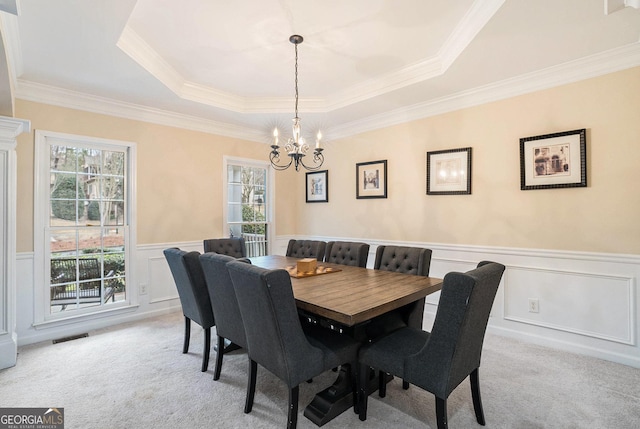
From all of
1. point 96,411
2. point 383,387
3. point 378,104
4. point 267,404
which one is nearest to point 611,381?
point 383,387

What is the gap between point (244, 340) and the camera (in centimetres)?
A: 217

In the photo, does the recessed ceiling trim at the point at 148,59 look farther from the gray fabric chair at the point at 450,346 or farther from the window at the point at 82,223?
the gray fabric chair at the point at 450,346

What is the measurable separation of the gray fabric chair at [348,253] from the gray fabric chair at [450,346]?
4.75ft

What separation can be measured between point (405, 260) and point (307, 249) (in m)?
1.33

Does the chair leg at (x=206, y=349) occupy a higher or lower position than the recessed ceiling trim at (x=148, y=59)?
lower

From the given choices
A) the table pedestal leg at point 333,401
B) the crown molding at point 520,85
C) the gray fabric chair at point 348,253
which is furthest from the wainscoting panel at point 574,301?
the table pedestal leg at point 333,401

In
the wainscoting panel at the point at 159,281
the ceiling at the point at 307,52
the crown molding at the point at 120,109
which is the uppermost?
the ceiling at the point at 307,52

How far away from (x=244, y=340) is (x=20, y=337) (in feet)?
8.88

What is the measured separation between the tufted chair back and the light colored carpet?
943 millimetres

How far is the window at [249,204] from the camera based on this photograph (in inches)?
193

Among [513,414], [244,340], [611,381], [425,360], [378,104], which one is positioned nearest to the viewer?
[425,360]

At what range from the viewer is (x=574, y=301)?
292cm

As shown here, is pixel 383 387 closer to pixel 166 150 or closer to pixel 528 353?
pixel 528 353

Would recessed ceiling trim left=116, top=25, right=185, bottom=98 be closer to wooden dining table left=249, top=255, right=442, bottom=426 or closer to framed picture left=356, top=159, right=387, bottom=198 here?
wooden dining table left=249, top=255, right=442, bottom=426
